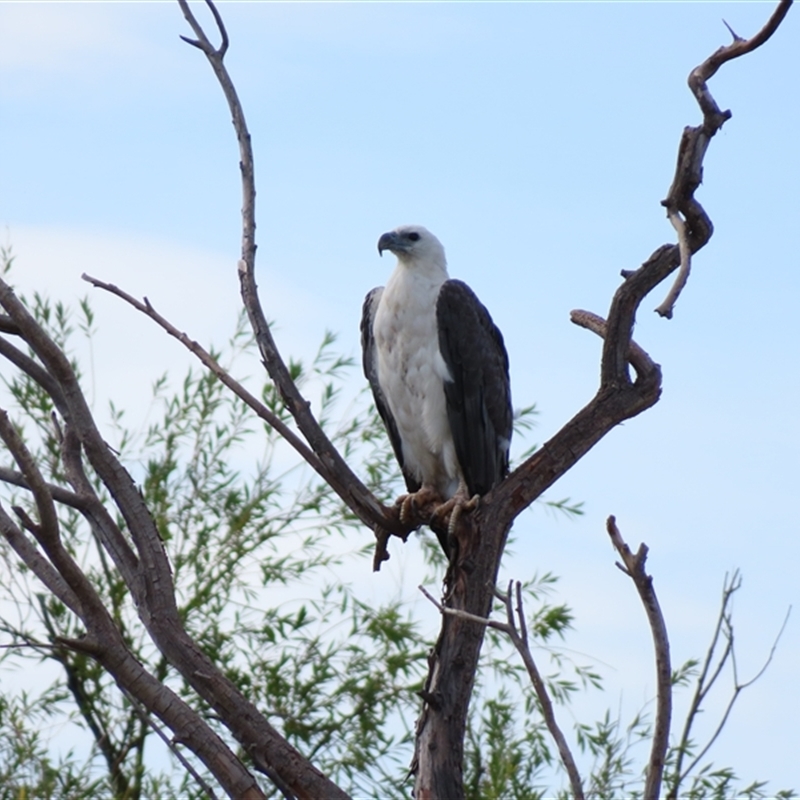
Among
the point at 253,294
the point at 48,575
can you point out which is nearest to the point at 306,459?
the point at 253,294

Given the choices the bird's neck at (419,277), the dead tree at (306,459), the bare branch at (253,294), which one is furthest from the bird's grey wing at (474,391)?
the bare branch at (253,294)

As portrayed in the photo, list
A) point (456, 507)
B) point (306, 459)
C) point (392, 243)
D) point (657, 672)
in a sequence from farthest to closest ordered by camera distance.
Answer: point (392, 243) → point (456, 507) → point (306, 459) → point (657, 672)

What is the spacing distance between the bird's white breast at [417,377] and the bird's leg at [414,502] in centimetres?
28

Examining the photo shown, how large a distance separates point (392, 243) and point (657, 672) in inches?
134

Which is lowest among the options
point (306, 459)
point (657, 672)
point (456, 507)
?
point (657, 672)

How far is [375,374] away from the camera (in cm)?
603

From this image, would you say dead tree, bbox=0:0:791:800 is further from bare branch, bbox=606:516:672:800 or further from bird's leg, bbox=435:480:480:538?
bare branch, bbox=606:516:672:800

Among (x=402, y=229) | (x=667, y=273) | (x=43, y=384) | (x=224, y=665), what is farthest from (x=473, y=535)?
(x=224, y=665)

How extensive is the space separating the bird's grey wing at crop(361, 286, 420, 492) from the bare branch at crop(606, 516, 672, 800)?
2942 millimetres

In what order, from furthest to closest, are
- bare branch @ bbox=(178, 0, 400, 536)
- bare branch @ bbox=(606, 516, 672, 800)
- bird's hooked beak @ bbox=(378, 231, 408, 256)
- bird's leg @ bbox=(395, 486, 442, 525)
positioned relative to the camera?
bird's hooked beak @ bbox=(378, 231, 408, 256) < bird's leg @ bbox=(395, 486, 442, 525) < bare branch @ bbox=(178, 0, 400, 536) < bare branch @ bbox=(606, 516, 672, 800)

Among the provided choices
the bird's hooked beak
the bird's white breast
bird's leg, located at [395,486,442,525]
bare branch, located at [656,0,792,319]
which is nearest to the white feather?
the bird's white breast

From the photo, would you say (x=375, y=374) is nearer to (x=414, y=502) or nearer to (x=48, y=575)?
(x=414, y=502)

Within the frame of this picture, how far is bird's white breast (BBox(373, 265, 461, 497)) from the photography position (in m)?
5.69

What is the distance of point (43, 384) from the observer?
4.06m
